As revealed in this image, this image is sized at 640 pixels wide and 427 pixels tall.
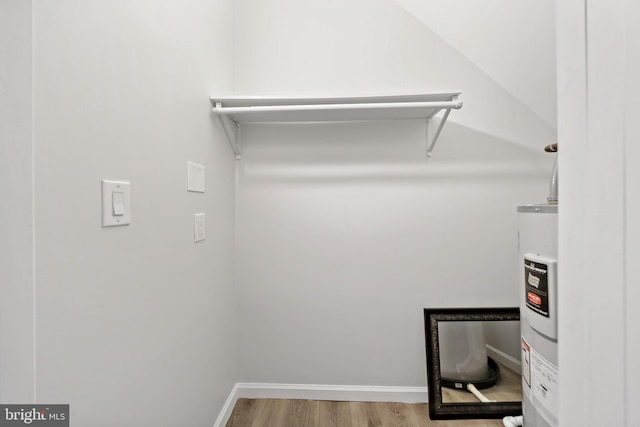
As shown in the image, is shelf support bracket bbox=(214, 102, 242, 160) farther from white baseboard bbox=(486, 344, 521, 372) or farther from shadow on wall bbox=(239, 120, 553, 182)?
white baseboard bbox=(486, 344, 521, 372)

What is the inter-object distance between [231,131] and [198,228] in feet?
2.00

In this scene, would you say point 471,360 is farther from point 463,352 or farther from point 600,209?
point 600,209

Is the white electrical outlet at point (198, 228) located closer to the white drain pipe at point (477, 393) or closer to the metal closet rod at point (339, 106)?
the metal closet rod at point (339, 106)

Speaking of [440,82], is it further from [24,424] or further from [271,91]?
[24,424]

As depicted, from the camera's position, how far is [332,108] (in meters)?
1.30

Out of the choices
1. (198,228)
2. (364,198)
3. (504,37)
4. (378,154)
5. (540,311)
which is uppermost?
(504,37)

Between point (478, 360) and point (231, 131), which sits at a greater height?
point (231, 131)

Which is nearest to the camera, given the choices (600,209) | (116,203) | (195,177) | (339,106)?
(600,209)

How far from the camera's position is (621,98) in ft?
0.91

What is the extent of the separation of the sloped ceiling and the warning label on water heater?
4.01 ft

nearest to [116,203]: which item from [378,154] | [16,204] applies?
[16,204]

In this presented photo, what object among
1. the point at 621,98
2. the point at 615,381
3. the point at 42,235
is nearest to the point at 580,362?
the point at 615,381

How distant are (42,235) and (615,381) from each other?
886 mm

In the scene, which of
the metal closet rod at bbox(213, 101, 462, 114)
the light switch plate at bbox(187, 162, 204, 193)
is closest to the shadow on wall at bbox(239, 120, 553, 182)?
the metal closet rod at bbox(213, 101, 462, 114)
